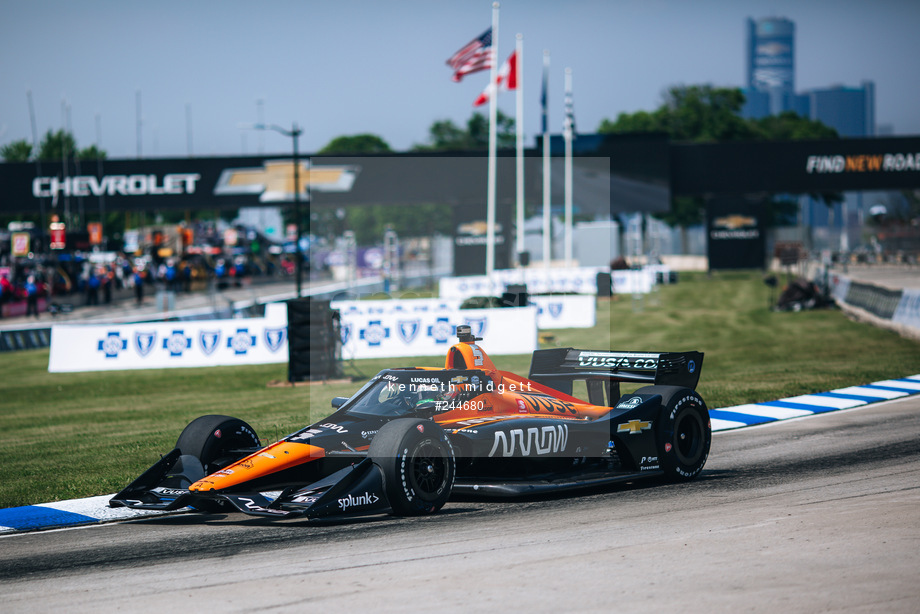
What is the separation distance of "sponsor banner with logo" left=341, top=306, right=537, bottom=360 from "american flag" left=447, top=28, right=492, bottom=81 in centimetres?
921

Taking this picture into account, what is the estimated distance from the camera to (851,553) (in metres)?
6.88

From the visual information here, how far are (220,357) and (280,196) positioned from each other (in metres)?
28.2

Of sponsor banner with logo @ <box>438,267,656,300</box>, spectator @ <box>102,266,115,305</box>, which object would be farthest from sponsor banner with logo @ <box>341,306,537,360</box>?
spectator @ <box>102,266,115,305</box>

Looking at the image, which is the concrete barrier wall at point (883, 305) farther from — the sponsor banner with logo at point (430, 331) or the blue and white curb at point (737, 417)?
the sponsor banner with logo at point (430, 331)

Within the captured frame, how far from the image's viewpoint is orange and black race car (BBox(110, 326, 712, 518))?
827cm

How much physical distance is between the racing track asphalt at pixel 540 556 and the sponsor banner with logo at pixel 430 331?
1383 cm

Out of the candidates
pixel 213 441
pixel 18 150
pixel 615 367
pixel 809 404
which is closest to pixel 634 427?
pixel 615 367

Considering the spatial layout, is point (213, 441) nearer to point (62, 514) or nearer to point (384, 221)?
point (62, 514)

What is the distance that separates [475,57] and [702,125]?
71.1 meters

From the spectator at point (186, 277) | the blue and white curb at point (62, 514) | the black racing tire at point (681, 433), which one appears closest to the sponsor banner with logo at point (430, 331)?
the black racing tire at point (681, 433)

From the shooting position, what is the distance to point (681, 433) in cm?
1019

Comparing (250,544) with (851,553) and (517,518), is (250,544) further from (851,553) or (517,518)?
(851,553)

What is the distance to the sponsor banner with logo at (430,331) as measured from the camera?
76.7ft

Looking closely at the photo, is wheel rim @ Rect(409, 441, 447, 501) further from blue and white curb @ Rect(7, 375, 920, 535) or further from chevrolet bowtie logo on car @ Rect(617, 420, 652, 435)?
blue and white curb @ Rect(7, 375, 920, 535)
